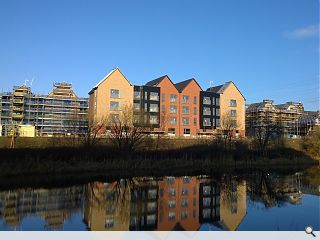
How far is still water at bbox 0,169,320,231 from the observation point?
681 cm

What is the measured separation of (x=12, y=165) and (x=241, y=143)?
15.9 metres

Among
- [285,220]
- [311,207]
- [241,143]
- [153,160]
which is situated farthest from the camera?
[241,143]

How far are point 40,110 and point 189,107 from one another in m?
20.7

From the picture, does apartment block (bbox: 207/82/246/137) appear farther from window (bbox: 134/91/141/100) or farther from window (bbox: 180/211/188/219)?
window (bbox: 180/211/188/219)

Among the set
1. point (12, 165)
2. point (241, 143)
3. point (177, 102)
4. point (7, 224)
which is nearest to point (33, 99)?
point (177, 102)

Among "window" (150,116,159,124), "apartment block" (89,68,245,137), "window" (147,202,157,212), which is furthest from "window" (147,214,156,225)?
"window" (150,116,159,124)

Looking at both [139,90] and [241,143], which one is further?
[139,90]

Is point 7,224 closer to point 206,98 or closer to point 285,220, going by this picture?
point 285,220

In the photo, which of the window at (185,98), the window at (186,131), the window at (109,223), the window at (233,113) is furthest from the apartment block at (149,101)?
the window at (109,223)

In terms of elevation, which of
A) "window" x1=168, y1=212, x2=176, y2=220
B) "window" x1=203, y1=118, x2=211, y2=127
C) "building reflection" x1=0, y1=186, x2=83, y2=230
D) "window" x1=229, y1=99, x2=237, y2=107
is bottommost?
"window" x1=168, y1=212, x2=176, y2=220

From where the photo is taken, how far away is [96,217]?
7.30 m

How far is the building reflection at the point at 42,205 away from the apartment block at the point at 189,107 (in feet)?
101

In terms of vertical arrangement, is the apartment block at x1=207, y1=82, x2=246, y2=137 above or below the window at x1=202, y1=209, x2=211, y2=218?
above

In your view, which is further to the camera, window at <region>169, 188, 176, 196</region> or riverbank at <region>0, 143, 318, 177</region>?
riverbank at <region>0, 143, 318, 177</region>
